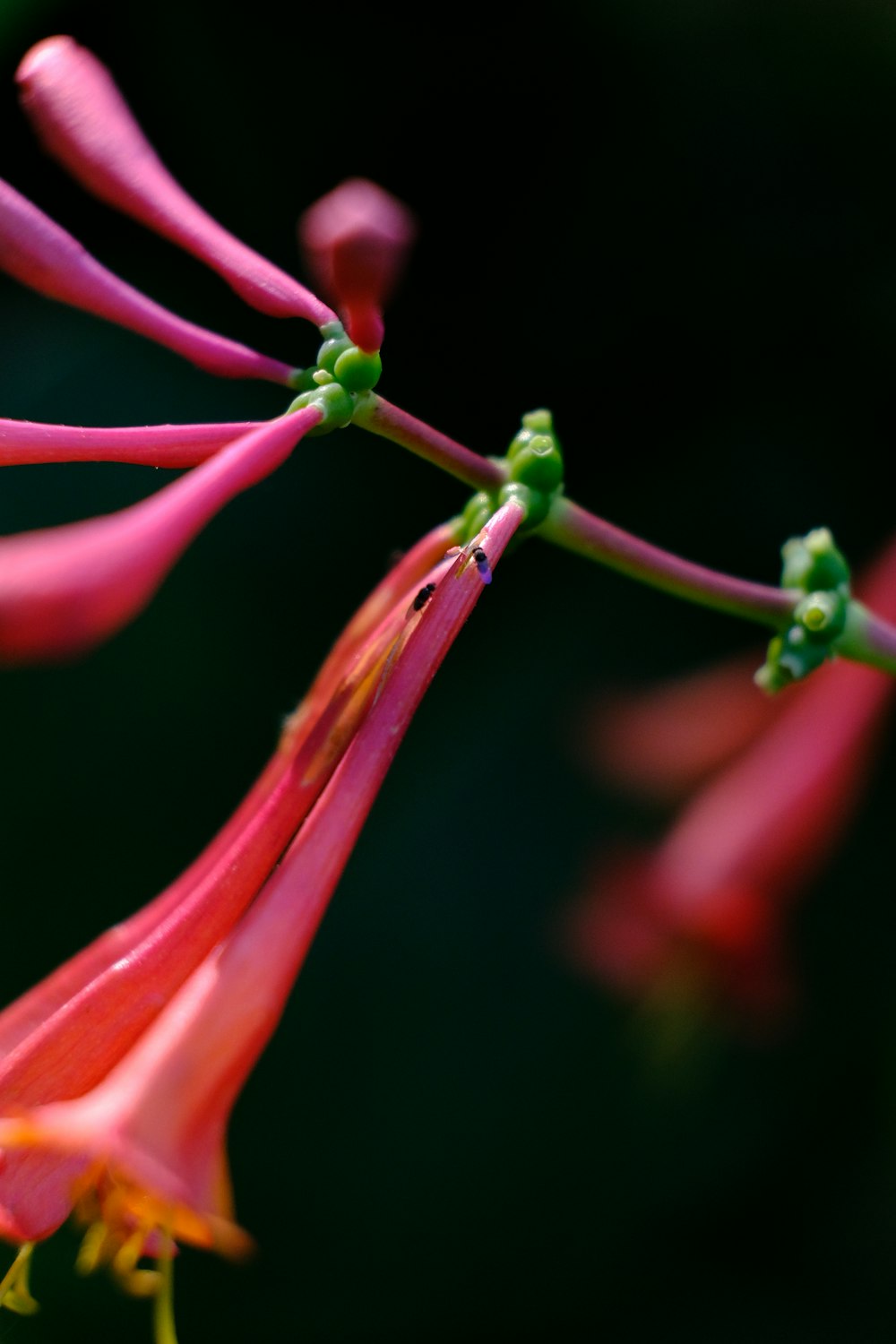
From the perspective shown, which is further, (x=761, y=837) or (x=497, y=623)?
(x=497, y=623)

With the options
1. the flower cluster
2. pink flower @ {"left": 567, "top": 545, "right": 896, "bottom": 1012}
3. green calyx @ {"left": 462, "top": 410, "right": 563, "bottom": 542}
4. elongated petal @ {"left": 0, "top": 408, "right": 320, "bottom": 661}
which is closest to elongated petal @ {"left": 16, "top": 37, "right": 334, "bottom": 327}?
the flower cluster

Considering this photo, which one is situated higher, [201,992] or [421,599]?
[421,599]

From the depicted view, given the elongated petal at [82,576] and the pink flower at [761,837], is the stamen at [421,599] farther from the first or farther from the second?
the pink flower at [761,837]

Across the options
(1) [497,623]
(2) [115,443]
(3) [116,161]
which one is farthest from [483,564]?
(1) [497,623]

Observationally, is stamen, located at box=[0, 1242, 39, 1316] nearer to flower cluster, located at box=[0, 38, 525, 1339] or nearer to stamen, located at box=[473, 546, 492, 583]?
flower cluster, located at box=[0, 38, 525, 1339]

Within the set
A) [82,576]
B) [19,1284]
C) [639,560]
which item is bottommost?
[19,1284]

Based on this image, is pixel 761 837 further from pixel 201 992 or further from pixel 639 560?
pixel 201 992
